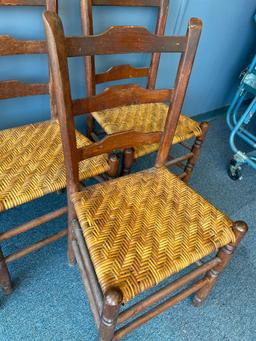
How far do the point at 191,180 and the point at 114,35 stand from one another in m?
1.13

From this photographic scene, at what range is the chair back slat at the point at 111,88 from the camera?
601 mm

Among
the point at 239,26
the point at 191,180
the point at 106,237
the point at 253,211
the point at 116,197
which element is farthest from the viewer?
the point at 239,26

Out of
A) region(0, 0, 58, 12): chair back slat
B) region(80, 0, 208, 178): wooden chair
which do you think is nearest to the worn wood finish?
region(80, 0, 208, 178): wooden chair

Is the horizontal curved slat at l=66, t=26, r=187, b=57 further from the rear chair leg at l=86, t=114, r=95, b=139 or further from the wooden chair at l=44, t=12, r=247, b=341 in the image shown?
the rear chair leg at l=86, t=114, r=95, b=139

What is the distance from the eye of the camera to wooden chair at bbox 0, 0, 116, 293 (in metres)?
0.82

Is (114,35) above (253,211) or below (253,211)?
above

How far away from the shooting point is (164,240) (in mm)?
760

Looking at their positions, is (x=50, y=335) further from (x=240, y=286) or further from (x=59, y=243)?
(x=240, y=286)

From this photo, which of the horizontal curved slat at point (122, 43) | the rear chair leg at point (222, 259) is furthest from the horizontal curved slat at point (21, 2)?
the rear chair leg at point (222, 259)

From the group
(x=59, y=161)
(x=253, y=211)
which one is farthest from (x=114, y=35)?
(x=253, y=211)

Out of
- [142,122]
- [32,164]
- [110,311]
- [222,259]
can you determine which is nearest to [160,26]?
[142,122]

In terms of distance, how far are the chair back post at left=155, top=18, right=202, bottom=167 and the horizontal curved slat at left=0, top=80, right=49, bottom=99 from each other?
0.48 m

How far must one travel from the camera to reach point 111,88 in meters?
0.75

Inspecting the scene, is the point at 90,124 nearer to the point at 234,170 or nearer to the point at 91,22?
the point at 91,22
